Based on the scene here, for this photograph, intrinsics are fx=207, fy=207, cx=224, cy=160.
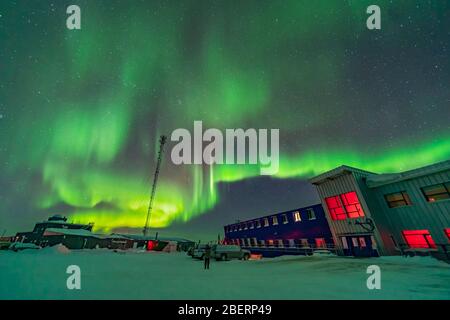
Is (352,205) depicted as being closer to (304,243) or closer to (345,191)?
(345,191)

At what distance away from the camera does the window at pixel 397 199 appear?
65.9ft

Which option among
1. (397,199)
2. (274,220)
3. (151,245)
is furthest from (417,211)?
(151,245)

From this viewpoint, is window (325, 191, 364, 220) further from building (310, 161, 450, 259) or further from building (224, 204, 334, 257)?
building (224, 204, 334, 257)

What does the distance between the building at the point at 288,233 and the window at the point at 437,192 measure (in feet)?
43.8

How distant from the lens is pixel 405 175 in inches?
784

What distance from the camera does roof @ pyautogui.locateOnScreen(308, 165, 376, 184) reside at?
22.6m

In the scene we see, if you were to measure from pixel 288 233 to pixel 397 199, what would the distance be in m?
19.2

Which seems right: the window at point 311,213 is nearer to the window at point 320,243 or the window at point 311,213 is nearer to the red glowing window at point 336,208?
the window at point 320,243

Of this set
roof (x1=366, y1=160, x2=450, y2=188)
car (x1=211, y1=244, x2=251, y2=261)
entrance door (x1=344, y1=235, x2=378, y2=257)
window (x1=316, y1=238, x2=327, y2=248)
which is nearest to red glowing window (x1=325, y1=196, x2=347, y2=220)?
entrance door (x1=344, y1=235, x2=378, y2=257)

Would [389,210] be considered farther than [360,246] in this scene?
No

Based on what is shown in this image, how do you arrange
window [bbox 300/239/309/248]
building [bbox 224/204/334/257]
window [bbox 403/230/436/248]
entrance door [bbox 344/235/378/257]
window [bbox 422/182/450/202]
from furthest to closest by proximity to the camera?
window [bbox 300/239/309/248] → building [bbox 224/204/334/257] → entrance door [bbox 344/235/378/257] → window [bbox 403/230/436/248] → window [bbox 422/182/450/202]
